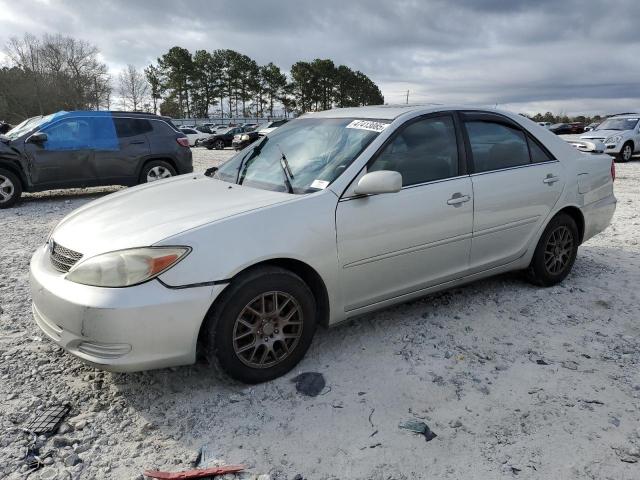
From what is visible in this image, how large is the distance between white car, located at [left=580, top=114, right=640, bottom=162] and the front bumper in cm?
1682

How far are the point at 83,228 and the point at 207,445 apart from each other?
1514mm

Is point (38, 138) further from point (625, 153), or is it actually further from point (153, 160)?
point (625, 153)

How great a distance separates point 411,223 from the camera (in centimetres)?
323

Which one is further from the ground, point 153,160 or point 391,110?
point 391,110

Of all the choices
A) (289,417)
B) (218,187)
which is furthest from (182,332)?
(218,187)

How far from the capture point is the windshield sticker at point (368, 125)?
334 centimetres

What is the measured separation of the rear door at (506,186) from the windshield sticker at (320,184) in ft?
4.04

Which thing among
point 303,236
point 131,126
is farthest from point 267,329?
point 131,126

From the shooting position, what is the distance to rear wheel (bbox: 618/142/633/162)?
1588 cm

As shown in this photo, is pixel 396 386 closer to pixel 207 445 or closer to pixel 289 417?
pixel 289 417

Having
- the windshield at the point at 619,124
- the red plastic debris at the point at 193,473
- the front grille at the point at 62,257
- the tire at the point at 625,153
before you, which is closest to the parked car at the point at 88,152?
the front grille at the point at 62,257

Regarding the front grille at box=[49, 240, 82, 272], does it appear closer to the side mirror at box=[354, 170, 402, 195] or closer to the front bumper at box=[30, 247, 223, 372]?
the front bumper at box=[30, 247, 223, 372]

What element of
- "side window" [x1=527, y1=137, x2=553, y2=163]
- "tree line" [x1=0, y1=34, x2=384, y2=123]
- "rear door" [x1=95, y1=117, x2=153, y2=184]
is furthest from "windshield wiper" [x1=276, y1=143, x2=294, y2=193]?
"tree line" [x1=0, y1=34, x2=384, y2=123]

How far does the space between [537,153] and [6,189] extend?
333 inches
